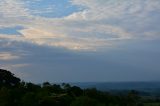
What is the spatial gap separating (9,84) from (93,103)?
1455 inches

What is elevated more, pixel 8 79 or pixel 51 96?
pixel 8 79

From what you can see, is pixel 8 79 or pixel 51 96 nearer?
pixel 51 96

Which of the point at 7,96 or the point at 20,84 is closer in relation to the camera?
the point at 7,96

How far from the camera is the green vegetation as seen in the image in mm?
60062

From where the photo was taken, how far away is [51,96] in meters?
66.1

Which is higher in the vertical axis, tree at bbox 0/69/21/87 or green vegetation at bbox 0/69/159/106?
tree at bbox 0/69/21/87

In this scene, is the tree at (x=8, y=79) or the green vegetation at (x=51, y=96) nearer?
the green vegetation at (x=51, y=96)

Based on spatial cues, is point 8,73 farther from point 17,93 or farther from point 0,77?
point 17,93

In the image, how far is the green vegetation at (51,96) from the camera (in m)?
60.1

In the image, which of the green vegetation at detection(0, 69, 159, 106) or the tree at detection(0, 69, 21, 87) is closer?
the green vegetation at detection(0, 69, 159, 106)

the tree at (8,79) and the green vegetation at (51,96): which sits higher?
the tree at (8,79)

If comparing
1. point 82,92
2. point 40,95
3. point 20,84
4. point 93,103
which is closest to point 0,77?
point 20,84

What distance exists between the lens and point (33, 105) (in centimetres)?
6006

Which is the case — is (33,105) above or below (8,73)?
below
